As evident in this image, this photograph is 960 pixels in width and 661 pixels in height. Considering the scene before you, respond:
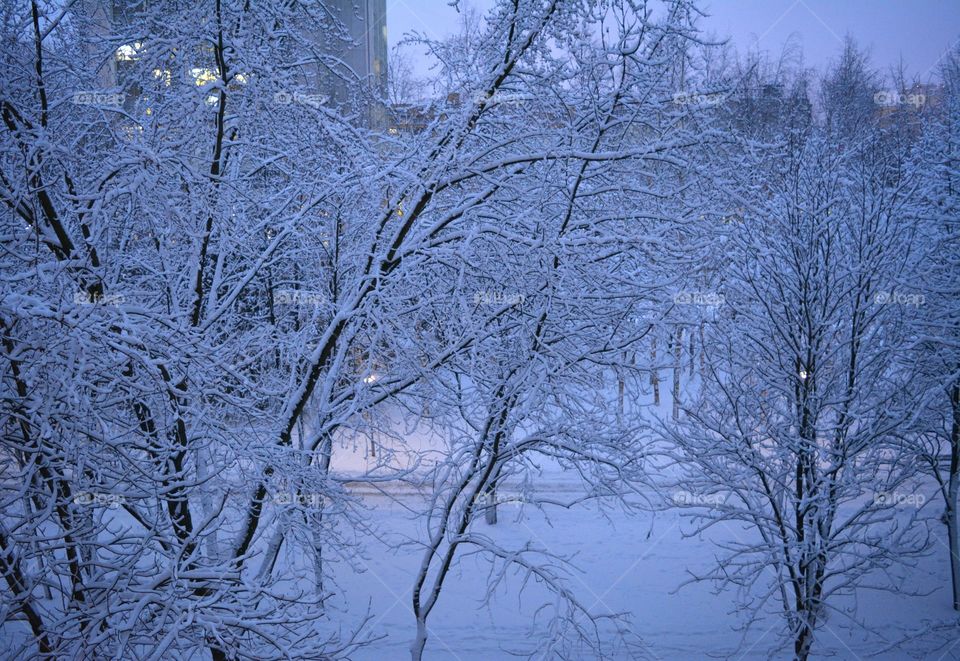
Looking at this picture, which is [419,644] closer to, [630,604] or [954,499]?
[630,604]

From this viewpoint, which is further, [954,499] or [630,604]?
[630,604]

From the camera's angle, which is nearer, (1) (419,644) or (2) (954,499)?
(1) (419,644)

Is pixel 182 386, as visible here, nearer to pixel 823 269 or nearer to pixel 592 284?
pixel 592 284

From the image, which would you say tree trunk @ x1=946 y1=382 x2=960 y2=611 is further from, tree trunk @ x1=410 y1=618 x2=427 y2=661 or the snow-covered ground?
tree trunk @ x1=410 y1=618 x2=427 y2=661

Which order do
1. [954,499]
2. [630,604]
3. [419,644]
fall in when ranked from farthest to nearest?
[630,604] < [954,499] < [419,644]

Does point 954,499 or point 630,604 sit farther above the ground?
point 954,499

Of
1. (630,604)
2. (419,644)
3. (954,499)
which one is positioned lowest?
(630,604)

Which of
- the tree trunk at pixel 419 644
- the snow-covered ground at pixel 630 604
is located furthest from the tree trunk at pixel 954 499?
the tree trunk at pixel 419 644

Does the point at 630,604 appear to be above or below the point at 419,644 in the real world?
below

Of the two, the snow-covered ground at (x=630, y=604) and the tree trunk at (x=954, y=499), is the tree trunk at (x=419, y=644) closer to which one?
the snow-covered ground at (x=630, y=604)

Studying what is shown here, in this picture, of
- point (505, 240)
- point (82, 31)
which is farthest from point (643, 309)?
point (82, 31)

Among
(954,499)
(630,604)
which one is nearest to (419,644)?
(630,604)

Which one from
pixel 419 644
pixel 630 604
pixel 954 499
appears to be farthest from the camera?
pixel 630 604

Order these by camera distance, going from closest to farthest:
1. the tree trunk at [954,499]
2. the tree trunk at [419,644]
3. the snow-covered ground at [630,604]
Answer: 1. the tree trunk at [419,644]
2. the snow-covered ground at [630,604]
3. the tree trunk at [954,499]
